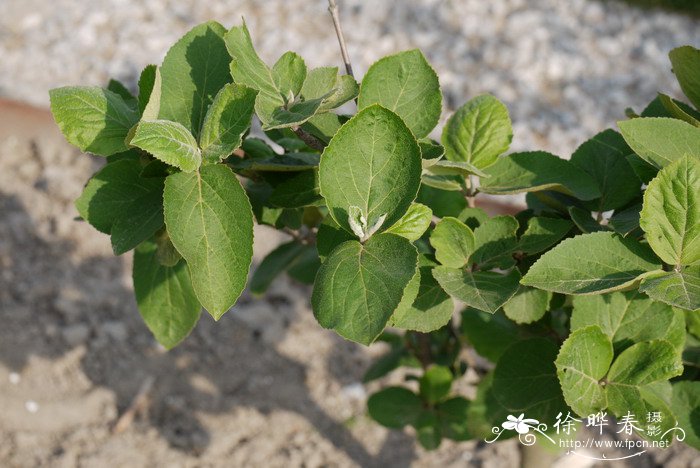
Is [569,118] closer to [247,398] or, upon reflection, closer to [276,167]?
[247,398]

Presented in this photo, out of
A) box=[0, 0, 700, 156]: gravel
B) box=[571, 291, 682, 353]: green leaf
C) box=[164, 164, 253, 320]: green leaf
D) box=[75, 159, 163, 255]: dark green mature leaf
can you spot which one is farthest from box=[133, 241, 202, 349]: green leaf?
box=[0, 0, 700, 156]: gravel

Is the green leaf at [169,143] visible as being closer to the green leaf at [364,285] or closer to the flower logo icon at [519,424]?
the green leaf at [364,285]

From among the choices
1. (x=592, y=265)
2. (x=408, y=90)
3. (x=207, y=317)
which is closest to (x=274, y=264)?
(x=408, y=90)

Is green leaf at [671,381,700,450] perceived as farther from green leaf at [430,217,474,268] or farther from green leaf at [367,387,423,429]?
green leaf at [367,387,423,429]

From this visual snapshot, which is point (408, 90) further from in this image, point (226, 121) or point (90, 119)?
point (90, 119)

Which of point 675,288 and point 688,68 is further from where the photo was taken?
point 688,68

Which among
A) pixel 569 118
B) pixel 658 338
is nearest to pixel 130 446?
pixel 658 338
